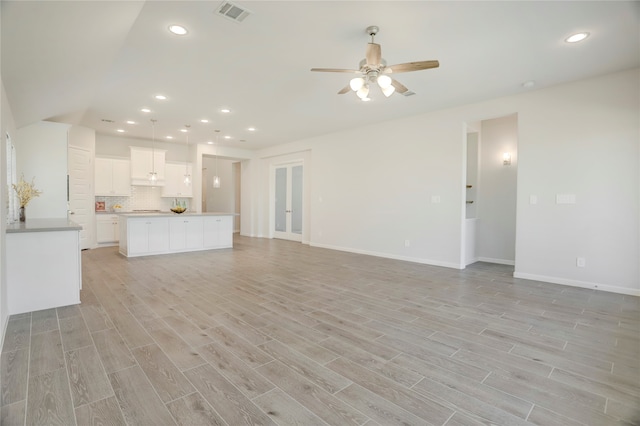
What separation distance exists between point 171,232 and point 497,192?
7011 mm

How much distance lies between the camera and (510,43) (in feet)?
10.6

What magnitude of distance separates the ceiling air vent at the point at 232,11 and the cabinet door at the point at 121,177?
6863mm

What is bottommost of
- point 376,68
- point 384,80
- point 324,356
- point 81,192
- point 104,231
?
point 324,356

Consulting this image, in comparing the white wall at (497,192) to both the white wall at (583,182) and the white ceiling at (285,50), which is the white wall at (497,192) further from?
the white ceiling at (285,50)

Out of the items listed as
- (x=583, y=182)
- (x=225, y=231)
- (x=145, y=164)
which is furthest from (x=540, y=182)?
(x=145, y=164)

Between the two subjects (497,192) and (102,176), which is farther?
(102,176)

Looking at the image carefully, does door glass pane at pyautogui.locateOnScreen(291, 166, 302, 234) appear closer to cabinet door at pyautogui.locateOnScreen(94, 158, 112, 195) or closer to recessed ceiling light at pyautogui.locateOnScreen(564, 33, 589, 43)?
cabinet door at pyautogui.locateOnScreen(94, 158, 112, 195)

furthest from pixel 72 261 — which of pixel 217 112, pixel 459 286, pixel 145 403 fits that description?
pixel 459 286

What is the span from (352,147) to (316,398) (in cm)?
602

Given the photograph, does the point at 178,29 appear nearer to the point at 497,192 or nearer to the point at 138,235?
the point at 138,235

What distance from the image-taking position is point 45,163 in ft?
18.2

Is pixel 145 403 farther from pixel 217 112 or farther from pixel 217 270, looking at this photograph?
pixel 217 112

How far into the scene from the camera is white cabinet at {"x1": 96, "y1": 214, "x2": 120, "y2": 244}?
7.51m

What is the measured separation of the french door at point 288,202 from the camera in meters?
9.04
